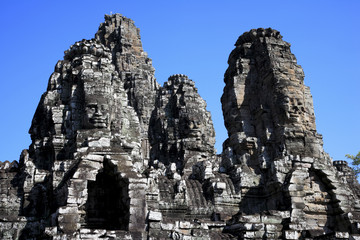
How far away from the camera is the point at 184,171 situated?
76.6 feet

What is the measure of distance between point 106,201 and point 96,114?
10.9 ft

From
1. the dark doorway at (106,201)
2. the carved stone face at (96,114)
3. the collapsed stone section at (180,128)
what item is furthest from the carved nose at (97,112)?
the collapsed stone section at (180,128)

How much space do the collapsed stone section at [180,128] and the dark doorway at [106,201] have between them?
9763 millimetres

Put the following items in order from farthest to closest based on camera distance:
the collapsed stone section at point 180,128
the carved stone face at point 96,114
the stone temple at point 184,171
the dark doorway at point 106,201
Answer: the collapsed stone section at point 180,128 → the carved stone face at point 96,114 → the dark doorway at point 106,201 → the stone temple at point 184,171

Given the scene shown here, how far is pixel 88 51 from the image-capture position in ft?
63.1

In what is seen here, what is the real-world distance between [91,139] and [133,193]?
270cm

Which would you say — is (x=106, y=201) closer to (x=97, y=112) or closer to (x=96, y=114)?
(x=96, y=114)

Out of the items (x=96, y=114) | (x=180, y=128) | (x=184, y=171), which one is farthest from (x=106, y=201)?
(x=180, y=128)

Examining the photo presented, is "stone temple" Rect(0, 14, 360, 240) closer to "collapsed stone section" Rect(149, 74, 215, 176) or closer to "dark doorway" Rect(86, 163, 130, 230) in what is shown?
"dark doorway" Rect(86, 163, 130, 230)

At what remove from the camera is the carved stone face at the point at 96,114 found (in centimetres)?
1558

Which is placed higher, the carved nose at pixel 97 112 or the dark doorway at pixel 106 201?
the carved nose at pixel 97 112

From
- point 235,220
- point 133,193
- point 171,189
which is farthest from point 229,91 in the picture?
point 133,193

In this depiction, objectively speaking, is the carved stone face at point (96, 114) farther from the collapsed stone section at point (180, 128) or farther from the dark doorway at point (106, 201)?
the collapsed stone section at point (180, 128)

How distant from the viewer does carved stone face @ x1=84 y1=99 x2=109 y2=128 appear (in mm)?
15578
